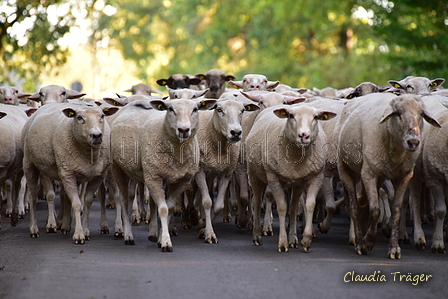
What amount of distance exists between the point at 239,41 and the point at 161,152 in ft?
108

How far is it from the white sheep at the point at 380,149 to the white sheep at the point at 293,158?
1.31 feet

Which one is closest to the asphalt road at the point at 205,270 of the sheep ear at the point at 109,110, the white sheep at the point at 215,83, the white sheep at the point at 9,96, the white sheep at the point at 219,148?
the white sheep at the point at 219,148

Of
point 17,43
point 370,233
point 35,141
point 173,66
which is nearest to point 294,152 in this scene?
point 370,233

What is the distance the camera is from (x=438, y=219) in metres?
8.95

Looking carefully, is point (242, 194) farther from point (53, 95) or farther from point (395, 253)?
point (53, 95)

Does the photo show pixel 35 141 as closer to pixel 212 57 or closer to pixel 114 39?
pixel 212 57

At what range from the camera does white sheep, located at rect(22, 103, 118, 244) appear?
945 centimetres

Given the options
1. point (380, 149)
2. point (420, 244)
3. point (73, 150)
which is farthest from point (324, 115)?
point (73, 150)

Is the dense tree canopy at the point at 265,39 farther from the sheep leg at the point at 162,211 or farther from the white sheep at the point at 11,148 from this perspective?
the sheep leg at the point at 162,211

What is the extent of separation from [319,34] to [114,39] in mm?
16053

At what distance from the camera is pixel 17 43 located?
66.2 feet

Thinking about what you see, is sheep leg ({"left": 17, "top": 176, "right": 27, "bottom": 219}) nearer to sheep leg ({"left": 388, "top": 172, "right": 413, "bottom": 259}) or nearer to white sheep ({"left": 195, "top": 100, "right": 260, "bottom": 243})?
white sheep ({"left": 195, "top": 100, "right": 260, "bottom": 243})

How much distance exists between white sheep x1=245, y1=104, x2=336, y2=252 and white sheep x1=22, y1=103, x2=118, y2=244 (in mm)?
2162

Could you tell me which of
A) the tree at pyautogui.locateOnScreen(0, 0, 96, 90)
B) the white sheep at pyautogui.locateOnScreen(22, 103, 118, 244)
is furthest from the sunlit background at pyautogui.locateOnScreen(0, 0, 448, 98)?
the white sheep at pyautogui.locateOnScreen(22, 103, 118, 244)
